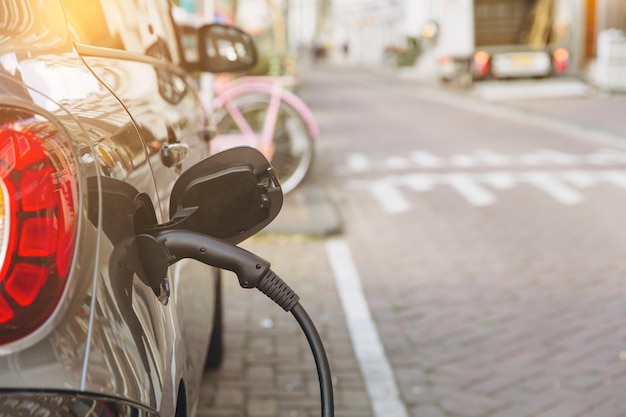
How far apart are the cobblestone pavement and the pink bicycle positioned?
2577 millimetres

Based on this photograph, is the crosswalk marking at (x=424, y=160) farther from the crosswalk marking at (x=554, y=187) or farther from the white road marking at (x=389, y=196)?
the crosswalk marking at (x=554, y=187)

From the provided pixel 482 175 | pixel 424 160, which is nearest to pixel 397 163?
pixel 424 160

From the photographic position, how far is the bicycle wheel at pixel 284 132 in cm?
878

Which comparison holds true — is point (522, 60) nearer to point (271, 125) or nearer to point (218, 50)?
point (271, 125)

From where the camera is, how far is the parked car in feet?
4.63

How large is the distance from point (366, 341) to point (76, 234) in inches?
135

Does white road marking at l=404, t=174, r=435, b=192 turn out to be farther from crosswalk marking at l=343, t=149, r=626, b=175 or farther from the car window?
the car window

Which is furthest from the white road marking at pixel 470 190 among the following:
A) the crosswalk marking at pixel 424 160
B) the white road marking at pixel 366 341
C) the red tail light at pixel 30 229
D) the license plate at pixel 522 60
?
the license plate at pixel 522 60

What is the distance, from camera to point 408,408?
12.7 ft

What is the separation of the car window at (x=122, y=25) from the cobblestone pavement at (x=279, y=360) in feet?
4.57

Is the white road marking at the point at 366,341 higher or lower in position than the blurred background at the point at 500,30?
higher

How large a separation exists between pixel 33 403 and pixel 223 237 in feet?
2.03

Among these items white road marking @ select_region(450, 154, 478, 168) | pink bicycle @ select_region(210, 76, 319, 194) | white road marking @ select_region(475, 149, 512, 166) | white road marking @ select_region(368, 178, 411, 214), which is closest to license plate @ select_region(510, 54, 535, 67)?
white road marking @ select_region(475, 149, 512, 166)

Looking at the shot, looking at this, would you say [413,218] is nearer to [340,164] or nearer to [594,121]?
[340,164]
